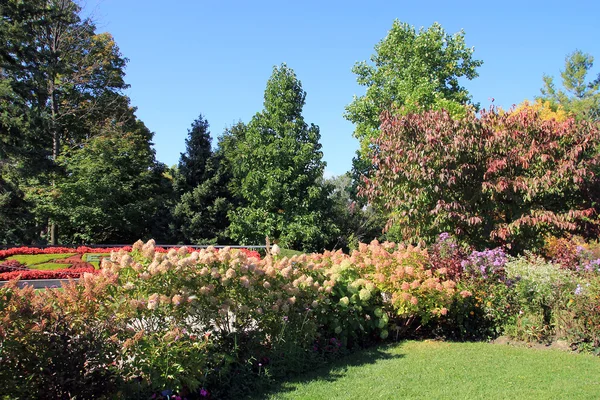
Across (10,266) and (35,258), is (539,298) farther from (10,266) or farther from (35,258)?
(35,258)

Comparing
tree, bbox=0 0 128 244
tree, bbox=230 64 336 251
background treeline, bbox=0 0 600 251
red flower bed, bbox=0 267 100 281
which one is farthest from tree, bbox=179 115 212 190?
red flower bed, bbox=0 267 100 281

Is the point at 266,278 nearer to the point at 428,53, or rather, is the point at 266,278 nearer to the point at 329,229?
the point at 329,229

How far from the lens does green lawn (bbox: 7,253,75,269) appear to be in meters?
12.8

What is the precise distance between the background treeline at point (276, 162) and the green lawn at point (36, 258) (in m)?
3.75

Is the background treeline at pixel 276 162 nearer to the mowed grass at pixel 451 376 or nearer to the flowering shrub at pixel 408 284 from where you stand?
the flowering shrub at pixel 408 284

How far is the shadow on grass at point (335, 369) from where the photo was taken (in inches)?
170

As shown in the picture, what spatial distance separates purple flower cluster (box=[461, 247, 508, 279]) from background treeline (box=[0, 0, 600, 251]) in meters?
1.18

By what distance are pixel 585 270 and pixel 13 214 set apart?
1705cm

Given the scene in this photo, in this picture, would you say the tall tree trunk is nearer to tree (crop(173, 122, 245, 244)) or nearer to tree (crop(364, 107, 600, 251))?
tree (crop(173, 122, 245, 244))

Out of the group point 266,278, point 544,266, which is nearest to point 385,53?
point 544,266

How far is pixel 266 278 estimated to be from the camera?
16.4 ft

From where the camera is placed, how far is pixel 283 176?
65.9ft

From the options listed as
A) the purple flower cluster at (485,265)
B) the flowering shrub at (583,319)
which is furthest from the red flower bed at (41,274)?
the flowering shrub at (583,319)

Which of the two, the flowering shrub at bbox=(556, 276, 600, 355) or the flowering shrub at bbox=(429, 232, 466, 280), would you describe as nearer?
the flowering shrub at bbox=(556, 276, 600, 355)
